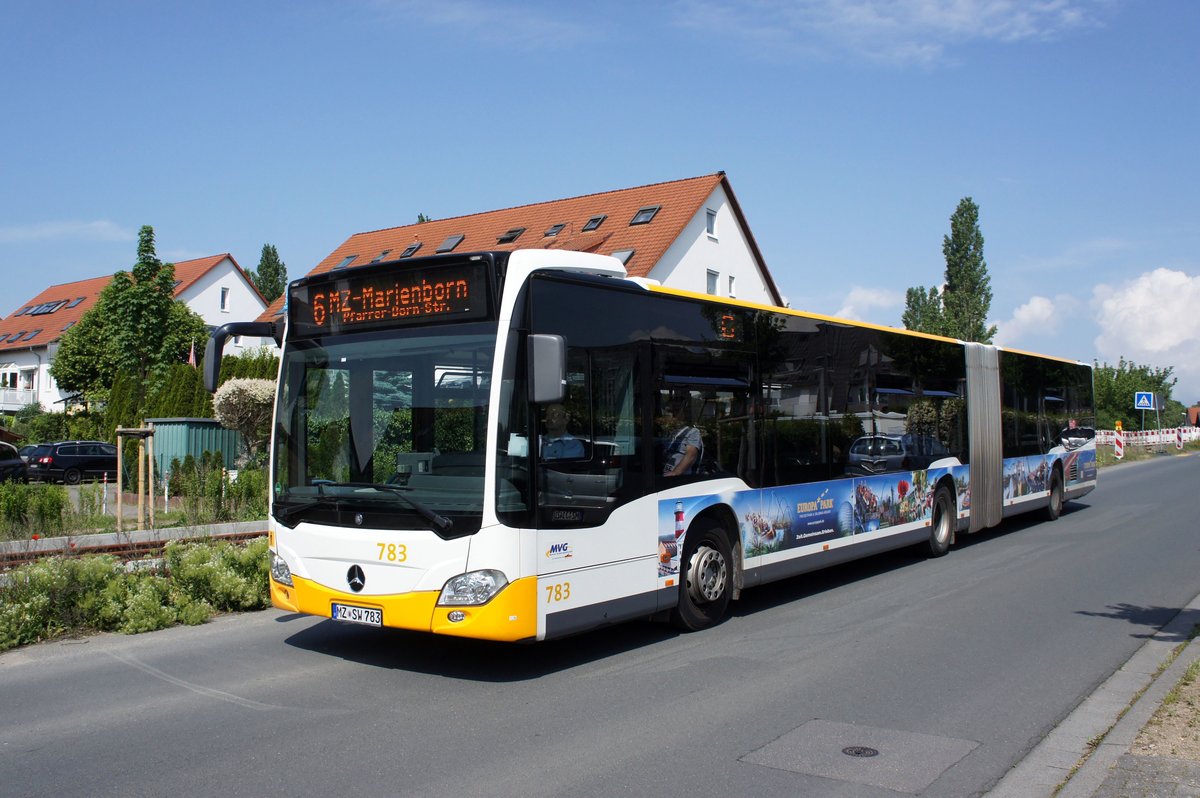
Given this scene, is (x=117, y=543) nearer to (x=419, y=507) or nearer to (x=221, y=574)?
(x=221, y=574)

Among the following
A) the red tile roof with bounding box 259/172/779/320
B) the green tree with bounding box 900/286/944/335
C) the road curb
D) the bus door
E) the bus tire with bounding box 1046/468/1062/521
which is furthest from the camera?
the green tree with bounding box 900/286/944/335

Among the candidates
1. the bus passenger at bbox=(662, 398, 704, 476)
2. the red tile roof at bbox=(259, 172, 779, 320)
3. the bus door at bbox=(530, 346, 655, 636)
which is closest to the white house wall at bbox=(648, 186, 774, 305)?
the red tile roof at bbox=(259, 172, 779, 320)

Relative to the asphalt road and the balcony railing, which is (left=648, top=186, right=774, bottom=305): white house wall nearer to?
the asphalt road

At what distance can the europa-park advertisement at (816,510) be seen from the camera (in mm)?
8613

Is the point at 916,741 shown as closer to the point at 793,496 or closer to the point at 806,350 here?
the point at 793,496

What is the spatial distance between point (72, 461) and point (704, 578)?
32760mm

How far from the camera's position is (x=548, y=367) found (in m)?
6.95

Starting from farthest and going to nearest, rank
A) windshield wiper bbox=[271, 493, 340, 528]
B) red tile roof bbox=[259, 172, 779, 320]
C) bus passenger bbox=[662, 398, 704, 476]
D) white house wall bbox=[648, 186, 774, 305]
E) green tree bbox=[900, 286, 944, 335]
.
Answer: green tree bbox=[900, 286, 944, 335], white house wall bbox=[648, 186, 774, 305], red tile roof bbox=[259, 172, 779, 320], bus passenger bbox=[662, 398, 704, 476], windshield wiper bbox=[271, 493, 340, 528]

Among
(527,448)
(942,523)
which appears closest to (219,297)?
(942,523)

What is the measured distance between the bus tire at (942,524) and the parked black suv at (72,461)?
2970cm

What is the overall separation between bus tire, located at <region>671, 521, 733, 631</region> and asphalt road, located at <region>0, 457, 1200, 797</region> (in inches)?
7.9

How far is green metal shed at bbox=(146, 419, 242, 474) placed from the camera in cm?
2259

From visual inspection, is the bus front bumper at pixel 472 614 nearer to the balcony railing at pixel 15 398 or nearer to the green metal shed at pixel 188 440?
the green metal shed at pixel 188 440

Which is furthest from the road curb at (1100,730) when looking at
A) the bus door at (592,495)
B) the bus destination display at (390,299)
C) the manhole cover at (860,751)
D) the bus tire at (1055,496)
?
the bus tire at (1055,496)
